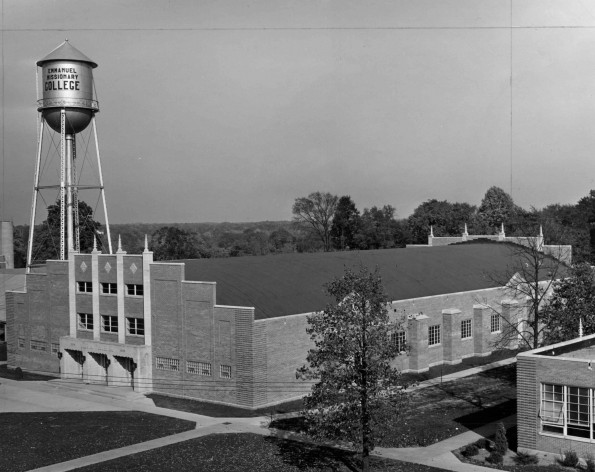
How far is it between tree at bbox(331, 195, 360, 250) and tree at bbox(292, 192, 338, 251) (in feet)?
22.4

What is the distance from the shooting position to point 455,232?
13338 centimetres

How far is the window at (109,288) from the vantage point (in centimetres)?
5069

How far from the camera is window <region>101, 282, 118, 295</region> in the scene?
5069 centimetres

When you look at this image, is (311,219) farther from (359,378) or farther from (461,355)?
(359,378)

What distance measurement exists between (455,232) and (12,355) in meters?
91.7

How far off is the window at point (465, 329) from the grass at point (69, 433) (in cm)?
2695

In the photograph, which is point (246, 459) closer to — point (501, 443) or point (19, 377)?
point (501, 443)

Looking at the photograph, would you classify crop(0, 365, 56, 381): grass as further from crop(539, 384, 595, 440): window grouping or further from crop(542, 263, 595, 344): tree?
crop(539, 384, 595, 440): window grouping

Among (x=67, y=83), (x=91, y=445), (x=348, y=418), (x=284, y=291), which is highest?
(x=67, y=83)

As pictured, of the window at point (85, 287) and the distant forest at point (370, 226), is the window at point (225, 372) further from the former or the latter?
the distant forest at point (370, 226)

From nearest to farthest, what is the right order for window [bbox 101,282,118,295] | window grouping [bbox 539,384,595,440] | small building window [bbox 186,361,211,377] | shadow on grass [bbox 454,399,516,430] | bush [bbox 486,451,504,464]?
window grouping [bbox 539,384,595,440], bush [bbox 486,451,504,464], shadow on grass [bbox 454,399,516,430], small building window [bbox 186,361,211,377], window [bbox 101,282,118,295]

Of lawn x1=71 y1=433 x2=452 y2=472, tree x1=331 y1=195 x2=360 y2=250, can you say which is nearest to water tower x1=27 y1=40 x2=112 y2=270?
lawn x1=71 y1=433 x2=452 y2=472

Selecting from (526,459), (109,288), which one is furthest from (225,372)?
(526,459)

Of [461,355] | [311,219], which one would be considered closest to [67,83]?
[461,355]
